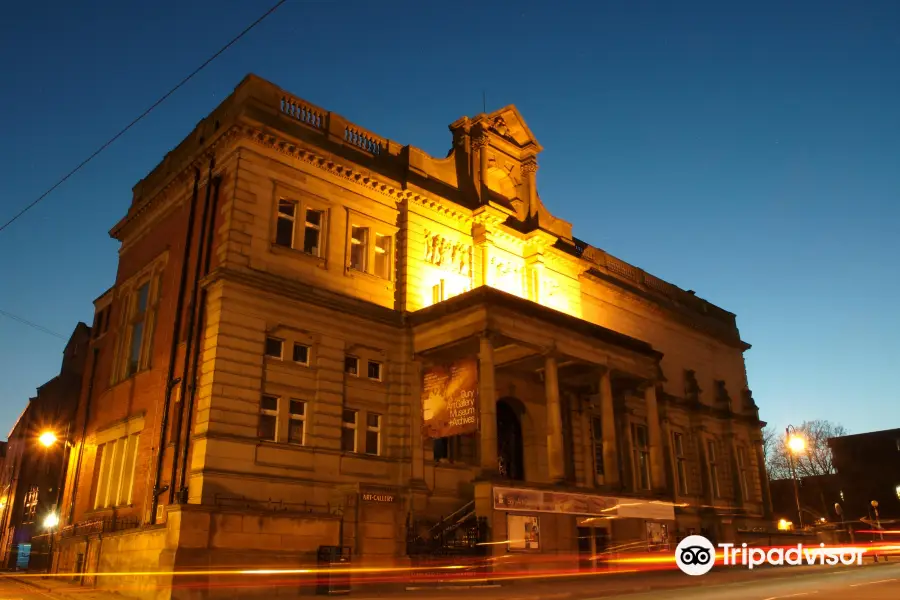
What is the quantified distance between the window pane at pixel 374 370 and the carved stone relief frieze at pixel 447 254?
5339 millimetres

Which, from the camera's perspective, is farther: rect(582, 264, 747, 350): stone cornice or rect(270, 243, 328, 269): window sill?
rect(582, 264, 747, 350): stone cornice

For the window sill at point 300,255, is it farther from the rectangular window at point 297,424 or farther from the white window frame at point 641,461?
the white window frame at point 641,461

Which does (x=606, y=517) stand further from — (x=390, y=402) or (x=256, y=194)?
(x=256, y=194)

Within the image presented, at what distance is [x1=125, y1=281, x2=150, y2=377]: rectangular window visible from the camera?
3042 centimetres

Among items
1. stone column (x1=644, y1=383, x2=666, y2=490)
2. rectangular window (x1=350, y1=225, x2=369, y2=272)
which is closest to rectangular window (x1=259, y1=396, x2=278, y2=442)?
rectangular window (x1=350, y1=225, x2=369, y2=272)

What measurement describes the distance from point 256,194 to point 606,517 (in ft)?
60.9

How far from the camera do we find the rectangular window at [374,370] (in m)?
28.2

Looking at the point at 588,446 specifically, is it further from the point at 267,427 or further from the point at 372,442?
the point at 267,427

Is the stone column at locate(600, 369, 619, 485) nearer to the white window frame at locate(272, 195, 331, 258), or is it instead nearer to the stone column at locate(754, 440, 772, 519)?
the white window frame at locate(272, 195, 331, 258)

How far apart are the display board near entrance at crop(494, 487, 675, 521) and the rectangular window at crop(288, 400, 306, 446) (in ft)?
23.5

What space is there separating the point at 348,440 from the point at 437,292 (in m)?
7.80

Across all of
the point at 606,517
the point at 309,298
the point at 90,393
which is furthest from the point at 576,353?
the point at 90,393

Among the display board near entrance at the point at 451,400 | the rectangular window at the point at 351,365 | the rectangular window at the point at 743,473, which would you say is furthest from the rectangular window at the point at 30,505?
the rectangular window at the point at 743,473

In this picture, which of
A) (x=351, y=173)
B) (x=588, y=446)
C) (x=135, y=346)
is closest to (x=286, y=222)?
(x=351, y=173)
